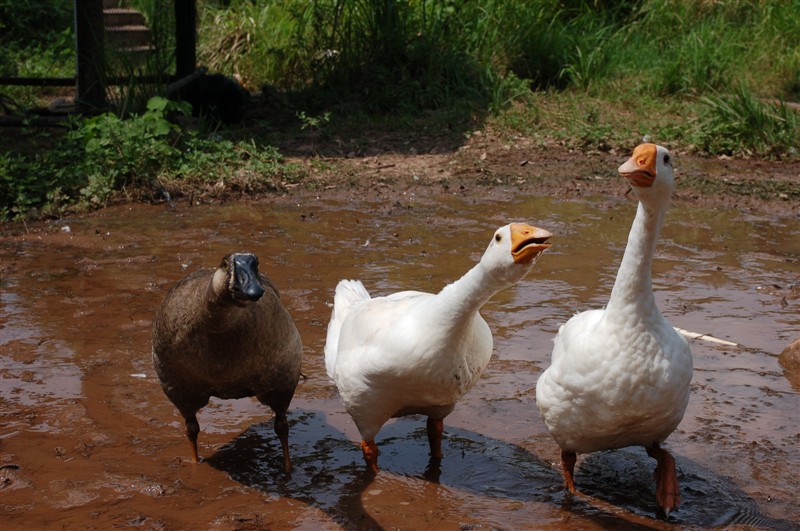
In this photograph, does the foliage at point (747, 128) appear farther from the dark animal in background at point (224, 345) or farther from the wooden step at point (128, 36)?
the dark animal in background at point (224, 345)

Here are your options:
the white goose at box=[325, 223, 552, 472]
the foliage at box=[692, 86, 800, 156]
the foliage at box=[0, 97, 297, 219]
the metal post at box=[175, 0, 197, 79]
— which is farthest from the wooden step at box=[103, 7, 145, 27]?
the white goose at box=[325, 223, 552, 472]

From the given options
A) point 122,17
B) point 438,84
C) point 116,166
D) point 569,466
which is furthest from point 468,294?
point 438,84

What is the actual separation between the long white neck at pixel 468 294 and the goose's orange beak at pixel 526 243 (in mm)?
161

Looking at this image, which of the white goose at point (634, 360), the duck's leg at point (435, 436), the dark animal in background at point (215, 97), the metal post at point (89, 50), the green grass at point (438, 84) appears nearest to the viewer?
the white goose at point (634, 360)

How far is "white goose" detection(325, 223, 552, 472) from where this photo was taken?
148 inches

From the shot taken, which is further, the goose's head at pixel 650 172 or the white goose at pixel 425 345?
the white goose at pixel 425 345

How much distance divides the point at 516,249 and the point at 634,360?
2.11ft

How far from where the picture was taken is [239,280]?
142 inches

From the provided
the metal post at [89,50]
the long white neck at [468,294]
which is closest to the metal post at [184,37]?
the metal post at [89,50]

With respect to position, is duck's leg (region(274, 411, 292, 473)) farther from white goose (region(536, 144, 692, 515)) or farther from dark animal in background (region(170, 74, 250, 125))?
dark animal in background (region(170, 74, 250, 125))

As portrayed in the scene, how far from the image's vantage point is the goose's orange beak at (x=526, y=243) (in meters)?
3.62

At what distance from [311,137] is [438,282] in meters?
4.72

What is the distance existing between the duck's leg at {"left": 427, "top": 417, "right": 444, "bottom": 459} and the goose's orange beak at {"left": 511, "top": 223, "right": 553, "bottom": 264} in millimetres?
1157

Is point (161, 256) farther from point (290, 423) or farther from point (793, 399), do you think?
point (793, 399)
